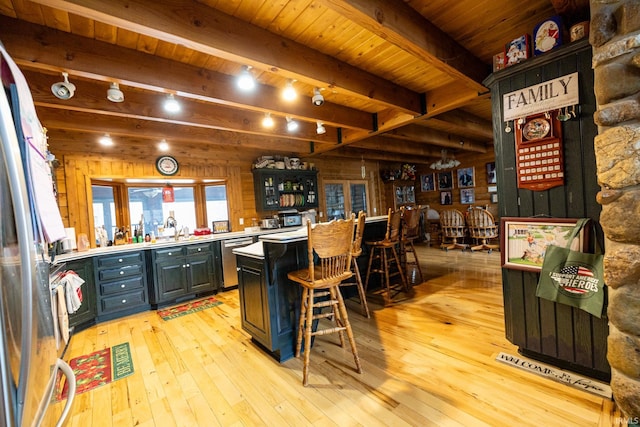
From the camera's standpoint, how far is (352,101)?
3492 mm

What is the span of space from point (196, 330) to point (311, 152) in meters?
3.67

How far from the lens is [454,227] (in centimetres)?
644

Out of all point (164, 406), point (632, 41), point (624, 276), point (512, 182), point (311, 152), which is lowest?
point (164, 406)

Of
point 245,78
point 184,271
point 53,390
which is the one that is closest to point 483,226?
point 245,78

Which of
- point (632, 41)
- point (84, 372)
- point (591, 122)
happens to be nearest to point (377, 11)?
point (632, 41)

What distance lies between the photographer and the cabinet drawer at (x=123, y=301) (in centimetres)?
344

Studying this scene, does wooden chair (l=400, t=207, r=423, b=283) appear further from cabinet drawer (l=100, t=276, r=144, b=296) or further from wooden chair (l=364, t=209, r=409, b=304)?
cabinet drawer (l=100, t=276, r=144, b=296)

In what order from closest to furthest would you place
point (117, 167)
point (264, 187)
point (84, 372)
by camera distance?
point (84, 372) → point (117, 167) → point (264, 187)

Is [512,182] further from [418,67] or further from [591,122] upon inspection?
[418,67]

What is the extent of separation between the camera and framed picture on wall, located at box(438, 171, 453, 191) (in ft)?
25.2

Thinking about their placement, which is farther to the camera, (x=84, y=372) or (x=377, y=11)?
(x=84, y=372)

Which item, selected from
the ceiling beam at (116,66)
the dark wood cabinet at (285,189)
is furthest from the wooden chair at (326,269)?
the dark wood cabinet at (285,189)

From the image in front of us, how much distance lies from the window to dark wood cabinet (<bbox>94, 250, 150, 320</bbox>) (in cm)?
72

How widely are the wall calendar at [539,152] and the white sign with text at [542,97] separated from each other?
50mm
